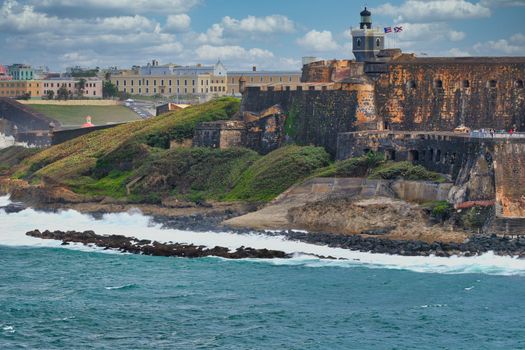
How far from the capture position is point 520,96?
186 ft

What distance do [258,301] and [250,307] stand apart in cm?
89

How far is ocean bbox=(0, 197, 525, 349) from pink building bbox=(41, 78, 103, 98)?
88358 mm

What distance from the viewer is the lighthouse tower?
67.0m

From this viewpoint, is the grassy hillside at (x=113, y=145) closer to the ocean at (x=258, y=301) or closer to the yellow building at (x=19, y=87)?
the ocean at (x=258, y=301)

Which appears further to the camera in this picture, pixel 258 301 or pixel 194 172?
pixel 194 172

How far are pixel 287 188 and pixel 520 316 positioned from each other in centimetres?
2022

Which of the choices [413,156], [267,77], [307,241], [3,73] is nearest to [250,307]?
[307,241]

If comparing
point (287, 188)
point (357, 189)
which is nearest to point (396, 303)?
point (357, 189)

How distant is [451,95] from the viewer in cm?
5800

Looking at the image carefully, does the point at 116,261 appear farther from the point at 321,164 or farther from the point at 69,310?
the point at 321,164

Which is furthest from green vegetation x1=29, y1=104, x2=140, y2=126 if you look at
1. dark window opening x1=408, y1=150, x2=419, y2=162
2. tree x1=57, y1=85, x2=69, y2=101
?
dark window opening x1=408, y1=150, x2=419, y2=162

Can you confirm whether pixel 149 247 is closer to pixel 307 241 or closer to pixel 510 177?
pixel 307 241

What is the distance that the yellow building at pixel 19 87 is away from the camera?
14138 cm

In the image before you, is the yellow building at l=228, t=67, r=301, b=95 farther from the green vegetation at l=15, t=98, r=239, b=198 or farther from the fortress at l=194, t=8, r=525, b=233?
the fortress at l=194, t=8, r=525, b=233
